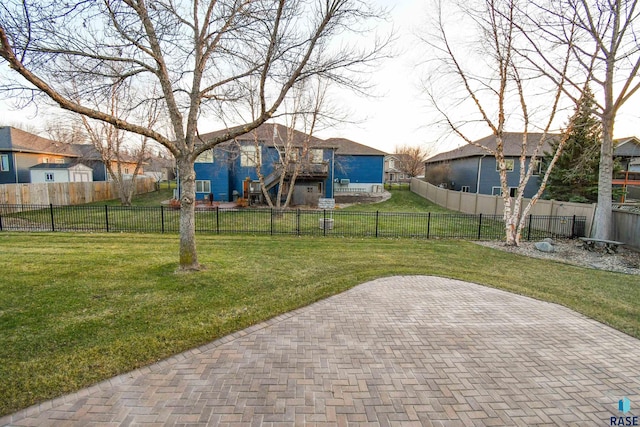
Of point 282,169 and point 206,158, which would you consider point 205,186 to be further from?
point 282,169

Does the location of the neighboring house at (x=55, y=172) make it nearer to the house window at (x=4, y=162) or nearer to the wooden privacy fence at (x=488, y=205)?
the house window at (x=4, y=162)

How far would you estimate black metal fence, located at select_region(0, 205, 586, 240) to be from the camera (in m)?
13.2

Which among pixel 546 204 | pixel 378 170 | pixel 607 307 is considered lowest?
pixel 607 307

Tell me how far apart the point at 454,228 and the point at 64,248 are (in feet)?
50.9

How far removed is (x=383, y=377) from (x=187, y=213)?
217 inches

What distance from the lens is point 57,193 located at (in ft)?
72.9

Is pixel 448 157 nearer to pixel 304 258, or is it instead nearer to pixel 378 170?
pixel 378 170

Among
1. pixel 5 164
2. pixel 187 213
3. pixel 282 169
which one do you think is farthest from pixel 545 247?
pixel 5 164

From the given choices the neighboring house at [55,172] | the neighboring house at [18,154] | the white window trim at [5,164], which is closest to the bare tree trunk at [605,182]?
the neighboring house at [18,154]

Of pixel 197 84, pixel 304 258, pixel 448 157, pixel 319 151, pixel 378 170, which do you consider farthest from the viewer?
pixel 448 157

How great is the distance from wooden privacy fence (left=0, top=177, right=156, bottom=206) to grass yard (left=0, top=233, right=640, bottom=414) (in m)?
9.24

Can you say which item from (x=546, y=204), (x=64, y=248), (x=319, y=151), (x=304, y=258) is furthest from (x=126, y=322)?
(x=319, y=151)

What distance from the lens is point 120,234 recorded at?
12266mm

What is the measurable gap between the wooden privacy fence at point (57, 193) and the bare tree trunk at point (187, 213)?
16.9 meters
